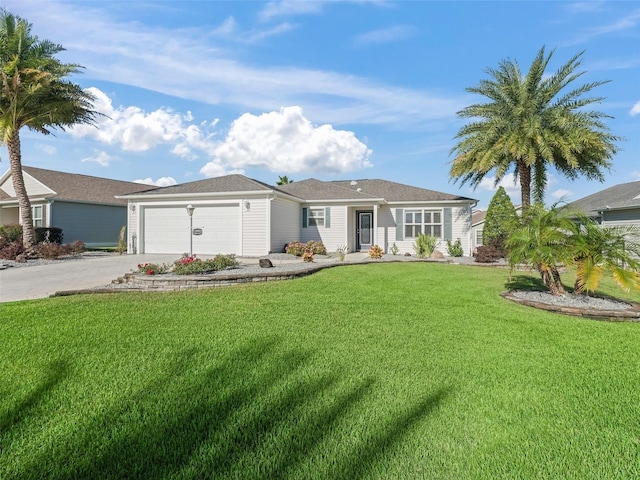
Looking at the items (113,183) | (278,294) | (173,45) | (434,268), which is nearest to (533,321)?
(278,294)

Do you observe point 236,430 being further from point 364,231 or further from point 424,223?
point 364,231

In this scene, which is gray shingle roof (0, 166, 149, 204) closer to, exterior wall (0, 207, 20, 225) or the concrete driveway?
exterior wall (0, 207, 20, 225)

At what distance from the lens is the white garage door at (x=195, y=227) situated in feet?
51.8

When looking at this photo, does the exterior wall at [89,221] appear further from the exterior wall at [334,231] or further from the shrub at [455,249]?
the shrub at [455,249]

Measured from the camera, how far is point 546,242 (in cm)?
671

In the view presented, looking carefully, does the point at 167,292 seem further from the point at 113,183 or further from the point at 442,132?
the point at 113,183

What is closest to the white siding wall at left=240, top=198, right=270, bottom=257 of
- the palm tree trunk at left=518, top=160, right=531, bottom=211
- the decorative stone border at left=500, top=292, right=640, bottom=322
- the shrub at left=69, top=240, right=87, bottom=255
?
the shrub at left=69, top=240, right=87, bottom=255

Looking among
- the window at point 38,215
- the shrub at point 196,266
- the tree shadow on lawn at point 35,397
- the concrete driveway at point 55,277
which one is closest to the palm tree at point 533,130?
the shrub at point 196,266

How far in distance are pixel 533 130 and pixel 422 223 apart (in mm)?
6364

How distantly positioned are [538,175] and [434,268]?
817 cm

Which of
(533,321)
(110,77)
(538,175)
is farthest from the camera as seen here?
(538,175)

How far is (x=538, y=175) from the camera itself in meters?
15.3

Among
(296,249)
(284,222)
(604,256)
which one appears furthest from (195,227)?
(604,256)

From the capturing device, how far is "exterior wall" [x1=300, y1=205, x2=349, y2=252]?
17.5 m
